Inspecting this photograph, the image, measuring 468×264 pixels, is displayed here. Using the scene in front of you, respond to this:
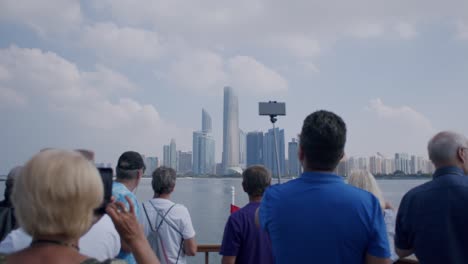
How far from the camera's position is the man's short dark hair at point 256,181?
9.23ft

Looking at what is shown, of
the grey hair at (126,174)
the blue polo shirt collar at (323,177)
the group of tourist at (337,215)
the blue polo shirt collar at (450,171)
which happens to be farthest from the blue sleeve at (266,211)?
the grey hair at (126,174)

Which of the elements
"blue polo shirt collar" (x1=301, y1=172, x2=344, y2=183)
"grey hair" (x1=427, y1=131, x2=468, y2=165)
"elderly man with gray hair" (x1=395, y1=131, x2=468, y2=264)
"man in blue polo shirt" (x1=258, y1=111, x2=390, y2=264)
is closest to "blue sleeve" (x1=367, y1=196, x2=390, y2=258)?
"man in blue polo shirt" (x1=258, y1=111, x2=390, y2=264)

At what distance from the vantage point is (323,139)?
181 cm

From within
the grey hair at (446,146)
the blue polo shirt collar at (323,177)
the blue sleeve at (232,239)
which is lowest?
the blue sleeve at (232,239)

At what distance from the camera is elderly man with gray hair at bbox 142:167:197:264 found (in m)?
3.08

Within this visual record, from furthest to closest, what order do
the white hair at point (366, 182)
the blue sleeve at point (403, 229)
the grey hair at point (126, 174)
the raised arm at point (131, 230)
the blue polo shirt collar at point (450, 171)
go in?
the white hair at point (366, 182), the grey hair at point (126, 174), the blue sleeve at point (403, 229), the blue polo shirt collar at point (450, 171), the raised arm at point (131, 230)

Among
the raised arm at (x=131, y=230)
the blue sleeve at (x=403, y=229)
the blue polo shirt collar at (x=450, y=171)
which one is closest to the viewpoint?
the raised arm at (x=131, y=230)

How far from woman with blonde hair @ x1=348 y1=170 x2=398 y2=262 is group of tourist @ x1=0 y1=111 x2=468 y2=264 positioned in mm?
12

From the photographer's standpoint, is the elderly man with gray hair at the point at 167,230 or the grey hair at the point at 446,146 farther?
the elderly man with gray hair at the point at 167,230

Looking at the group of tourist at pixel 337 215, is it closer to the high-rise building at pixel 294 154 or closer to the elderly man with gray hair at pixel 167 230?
→ the high-rise building at pixel 294 154

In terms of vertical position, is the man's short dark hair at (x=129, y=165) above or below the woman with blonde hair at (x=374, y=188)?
above

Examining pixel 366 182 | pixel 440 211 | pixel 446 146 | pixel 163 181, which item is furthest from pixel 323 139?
pixel 163 181

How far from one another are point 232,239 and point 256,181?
43 centimetres

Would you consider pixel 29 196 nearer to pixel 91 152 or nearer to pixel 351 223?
pixel 91 152
